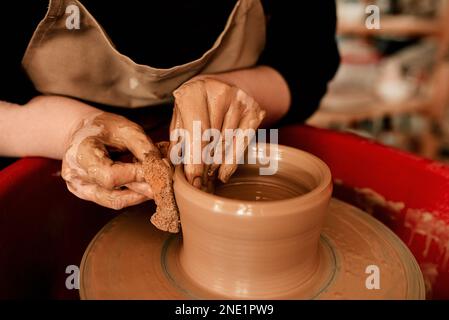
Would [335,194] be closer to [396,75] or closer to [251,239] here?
[251,239]

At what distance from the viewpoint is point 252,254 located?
0.75 m

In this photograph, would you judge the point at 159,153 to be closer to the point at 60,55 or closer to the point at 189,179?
the point at 189,179

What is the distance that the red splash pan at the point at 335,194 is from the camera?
905mm

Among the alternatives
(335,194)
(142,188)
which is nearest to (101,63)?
(142,188)

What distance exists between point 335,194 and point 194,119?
2.16 ft

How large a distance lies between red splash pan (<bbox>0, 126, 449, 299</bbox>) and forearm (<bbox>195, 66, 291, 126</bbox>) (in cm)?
11

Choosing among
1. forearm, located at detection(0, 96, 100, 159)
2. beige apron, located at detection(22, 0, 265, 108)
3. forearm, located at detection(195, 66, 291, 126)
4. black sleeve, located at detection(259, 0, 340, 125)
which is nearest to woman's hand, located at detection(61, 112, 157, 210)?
forearm, located at detection(0, 96, 100, 159)

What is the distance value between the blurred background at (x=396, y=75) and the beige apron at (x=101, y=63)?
1.62 m

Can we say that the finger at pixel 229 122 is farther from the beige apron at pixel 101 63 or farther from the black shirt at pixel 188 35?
the black shirt at pixel 188 35

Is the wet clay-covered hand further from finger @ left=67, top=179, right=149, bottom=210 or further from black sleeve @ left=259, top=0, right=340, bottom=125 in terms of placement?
black sleeve @ left=259, top=0, right=340, bottom=125
